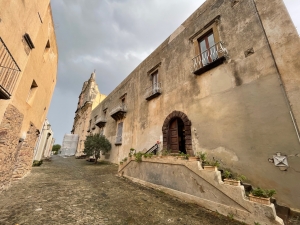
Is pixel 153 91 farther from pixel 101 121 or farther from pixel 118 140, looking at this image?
pixel 101 121

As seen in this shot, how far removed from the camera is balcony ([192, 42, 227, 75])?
18.1ft

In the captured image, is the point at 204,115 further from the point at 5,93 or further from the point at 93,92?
the point at 93,92

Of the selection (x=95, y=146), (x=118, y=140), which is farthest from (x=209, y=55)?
(x=95, y=146)

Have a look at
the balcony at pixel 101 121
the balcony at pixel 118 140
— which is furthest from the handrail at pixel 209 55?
the balcony at pixel 101 121

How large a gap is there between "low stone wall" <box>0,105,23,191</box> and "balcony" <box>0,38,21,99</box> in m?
1.07

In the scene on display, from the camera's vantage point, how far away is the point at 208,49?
6.33 m

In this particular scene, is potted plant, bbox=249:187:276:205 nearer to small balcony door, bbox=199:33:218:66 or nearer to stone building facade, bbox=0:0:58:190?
small balcony door, bbox=199:33:218:66

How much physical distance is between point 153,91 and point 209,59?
3.88m

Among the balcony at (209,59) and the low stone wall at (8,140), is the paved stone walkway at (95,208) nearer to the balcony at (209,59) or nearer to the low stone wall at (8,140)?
the low stone wall at (8,140)

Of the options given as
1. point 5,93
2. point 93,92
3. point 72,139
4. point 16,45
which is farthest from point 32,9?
point 72,139

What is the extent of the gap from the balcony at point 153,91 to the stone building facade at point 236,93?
0.07m

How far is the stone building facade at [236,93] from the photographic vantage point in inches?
146

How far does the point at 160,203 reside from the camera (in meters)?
3.84

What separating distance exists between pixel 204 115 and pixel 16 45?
6927 millimetres
